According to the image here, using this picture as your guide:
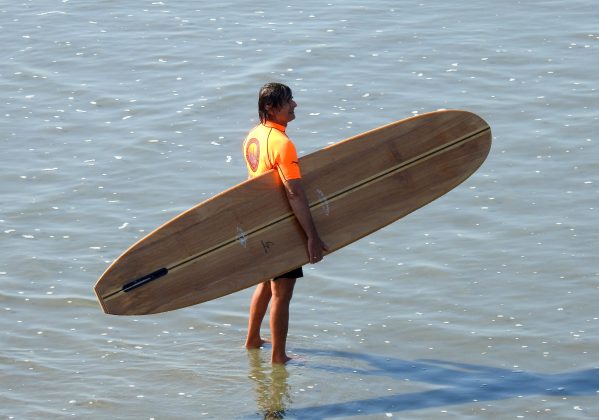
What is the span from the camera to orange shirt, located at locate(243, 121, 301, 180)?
759cm

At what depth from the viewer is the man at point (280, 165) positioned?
7613mm

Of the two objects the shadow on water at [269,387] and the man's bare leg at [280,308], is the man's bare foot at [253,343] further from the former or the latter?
the man's bare leg at [280,308]

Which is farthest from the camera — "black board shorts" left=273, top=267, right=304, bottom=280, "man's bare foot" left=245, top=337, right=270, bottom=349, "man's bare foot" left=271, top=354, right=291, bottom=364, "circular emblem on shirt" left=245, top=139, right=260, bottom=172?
"man's bare foot" left=245, top=337, right=270, bottom=349

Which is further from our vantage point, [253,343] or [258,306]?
[253,343]

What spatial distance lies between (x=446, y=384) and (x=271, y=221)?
1.43 meters

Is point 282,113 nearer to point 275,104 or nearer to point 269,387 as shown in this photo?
point 275,104

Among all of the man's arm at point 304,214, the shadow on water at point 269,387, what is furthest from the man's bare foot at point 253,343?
the man's arm at point 304,214

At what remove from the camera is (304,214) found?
307 inches

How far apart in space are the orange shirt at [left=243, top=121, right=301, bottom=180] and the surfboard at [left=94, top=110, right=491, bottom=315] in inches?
4.2

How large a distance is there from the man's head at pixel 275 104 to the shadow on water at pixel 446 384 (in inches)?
62.6

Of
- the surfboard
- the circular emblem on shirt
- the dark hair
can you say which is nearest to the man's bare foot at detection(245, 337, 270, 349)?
the surfboard

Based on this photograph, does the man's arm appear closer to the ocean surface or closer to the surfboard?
the surfboard

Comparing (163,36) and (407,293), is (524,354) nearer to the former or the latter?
(407,293)

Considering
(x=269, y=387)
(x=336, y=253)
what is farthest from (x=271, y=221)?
(x=336, y=253)
